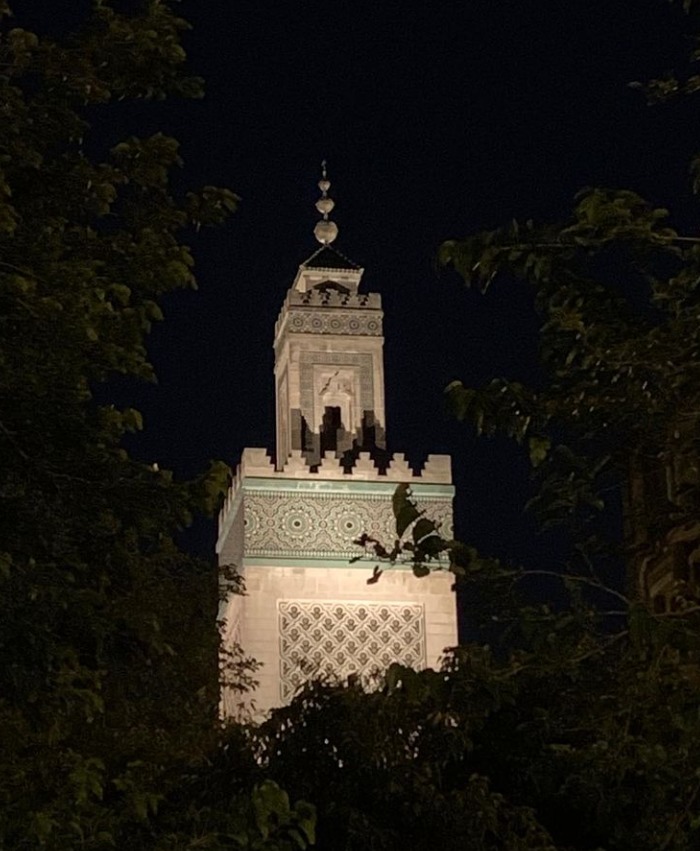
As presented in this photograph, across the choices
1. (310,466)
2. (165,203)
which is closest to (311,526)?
(310,466)

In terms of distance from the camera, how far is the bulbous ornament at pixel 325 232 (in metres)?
23.6

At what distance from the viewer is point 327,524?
20.8m

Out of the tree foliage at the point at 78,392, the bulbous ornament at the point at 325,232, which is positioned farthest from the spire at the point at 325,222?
the tree foliage at the point at 78,392

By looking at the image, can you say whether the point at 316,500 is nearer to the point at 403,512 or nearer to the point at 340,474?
the point at 340,474

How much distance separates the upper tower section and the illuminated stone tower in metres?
0.01

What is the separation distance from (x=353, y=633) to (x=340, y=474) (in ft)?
5.67

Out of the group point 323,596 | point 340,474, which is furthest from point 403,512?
point 340,474

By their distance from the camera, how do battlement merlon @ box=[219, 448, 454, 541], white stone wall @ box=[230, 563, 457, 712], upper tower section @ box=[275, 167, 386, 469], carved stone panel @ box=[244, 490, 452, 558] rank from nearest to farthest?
white stone wall @ box=[230, 563, 457, 712] < carved stone panel @ box=[244, 490, 452, 558] < battlement merlon @ box=[219, 448, 454, 541] < upper tower section @ box=[275, 167, 386, 469]

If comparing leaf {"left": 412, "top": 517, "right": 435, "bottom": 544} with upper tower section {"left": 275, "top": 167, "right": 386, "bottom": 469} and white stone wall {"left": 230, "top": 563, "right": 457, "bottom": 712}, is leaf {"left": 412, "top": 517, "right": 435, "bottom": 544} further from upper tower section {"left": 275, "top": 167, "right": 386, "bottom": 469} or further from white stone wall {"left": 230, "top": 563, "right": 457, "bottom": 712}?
upper tower section {"left": 275, "top": 167, "right": 386, "bottom": 469}

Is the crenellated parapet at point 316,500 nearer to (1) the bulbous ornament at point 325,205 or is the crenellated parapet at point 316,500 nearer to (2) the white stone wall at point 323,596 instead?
(2) the white stone wall at point 323,596

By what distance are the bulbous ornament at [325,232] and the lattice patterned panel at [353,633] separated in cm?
509

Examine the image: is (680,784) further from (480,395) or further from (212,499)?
(212,499)

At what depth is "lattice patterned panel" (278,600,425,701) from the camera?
66.3ft

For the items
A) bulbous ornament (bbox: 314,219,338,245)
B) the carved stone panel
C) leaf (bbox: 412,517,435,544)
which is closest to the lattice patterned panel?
the carved stone panel
